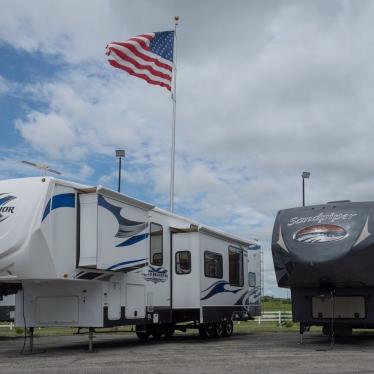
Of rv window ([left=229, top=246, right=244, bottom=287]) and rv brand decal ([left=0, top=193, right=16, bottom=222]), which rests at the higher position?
rv brand decal ([left=0, top=193, right=16, bottom=222])

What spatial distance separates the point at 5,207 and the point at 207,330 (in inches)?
292

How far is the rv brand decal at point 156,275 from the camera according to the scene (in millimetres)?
14047

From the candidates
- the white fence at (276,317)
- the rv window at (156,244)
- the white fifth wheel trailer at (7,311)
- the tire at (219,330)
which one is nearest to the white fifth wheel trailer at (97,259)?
the rv window at (156,244)

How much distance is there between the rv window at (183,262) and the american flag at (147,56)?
25.8 ft

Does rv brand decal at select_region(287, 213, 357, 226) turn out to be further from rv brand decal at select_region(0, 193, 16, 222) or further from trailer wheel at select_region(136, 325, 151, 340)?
rv brand decal at select_region(0, 193, 16, 222)

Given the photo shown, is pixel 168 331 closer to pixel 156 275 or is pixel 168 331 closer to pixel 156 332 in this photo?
pixel 156 332

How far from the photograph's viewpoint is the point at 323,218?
13.0 meters

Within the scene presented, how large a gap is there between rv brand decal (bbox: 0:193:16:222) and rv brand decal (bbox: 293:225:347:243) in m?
5.88

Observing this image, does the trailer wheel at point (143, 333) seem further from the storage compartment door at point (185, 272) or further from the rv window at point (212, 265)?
the rv window at point (212, 265)

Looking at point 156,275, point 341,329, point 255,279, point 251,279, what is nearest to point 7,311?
point 156,275

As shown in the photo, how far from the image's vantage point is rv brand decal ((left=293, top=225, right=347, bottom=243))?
12477mm

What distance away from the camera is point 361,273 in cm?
1227

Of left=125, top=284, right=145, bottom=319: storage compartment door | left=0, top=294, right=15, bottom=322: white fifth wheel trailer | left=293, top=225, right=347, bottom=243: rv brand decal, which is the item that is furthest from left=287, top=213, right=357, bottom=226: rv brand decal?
left=0, top=294, right=15, bottom=322: white fifth wheel trailer

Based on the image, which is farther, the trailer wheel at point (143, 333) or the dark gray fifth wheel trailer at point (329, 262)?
the trailer wheel at point (143, 333)
